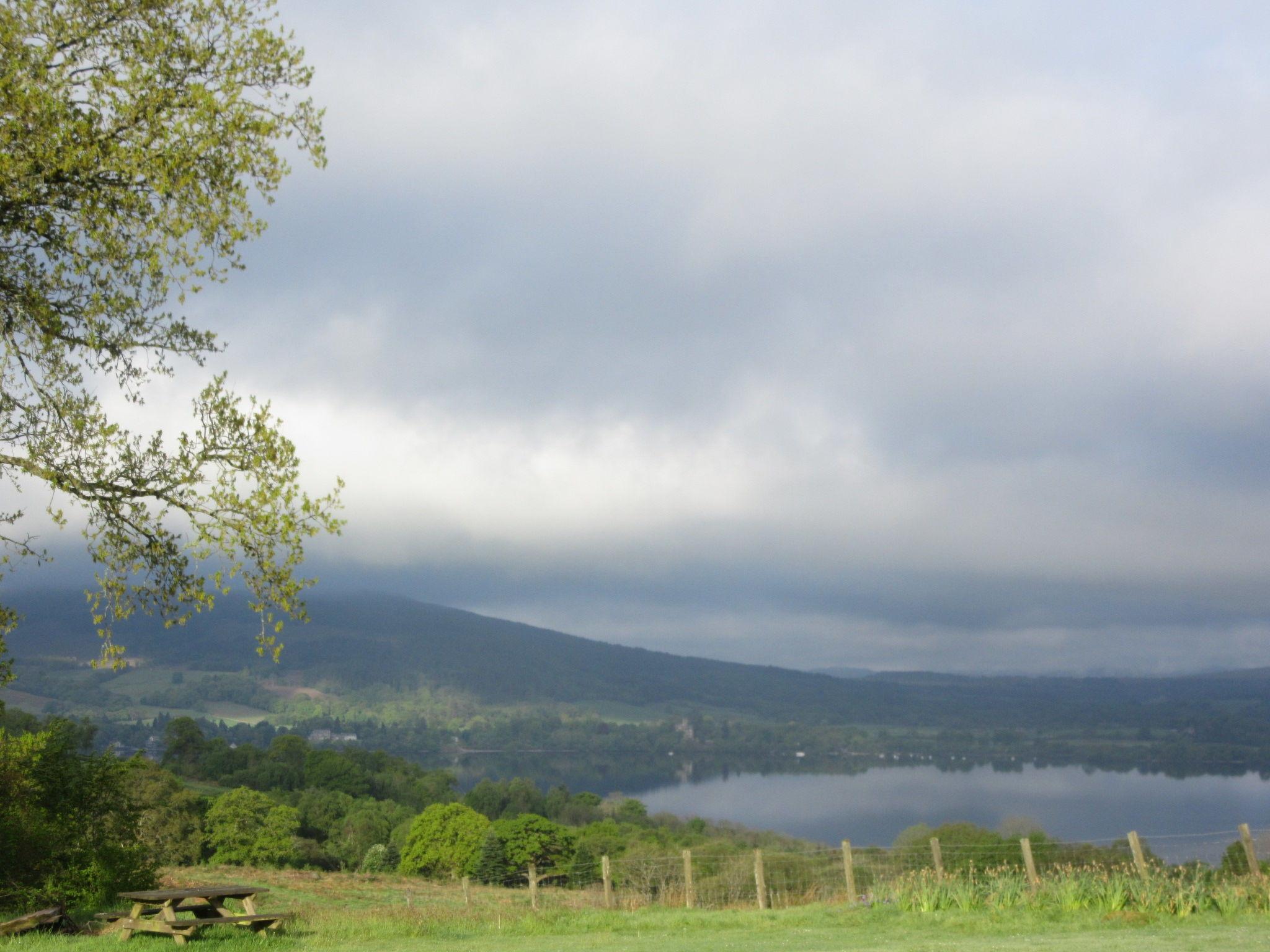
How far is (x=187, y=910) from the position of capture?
45.2 feet

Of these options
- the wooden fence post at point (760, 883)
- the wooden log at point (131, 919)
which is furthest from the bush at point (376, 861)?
the wooden log at point (131, 919)

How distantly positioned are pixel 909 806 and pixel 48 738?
146742 mm

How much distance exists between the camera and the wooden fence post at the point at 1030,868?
622 inches

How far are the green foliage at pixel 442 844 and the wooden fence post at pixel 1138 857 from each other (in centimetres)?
5361

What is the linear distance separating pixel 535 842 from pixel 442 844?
6.61 metres

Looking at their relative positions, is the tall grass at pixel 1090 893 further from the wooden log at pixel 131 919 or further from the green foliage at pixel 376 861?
the green foliage at pixel 376 861

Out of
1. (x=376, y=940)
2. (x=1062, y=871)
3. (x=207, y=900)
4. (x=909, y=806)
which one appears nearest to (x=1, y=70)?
(x=207, y=900)

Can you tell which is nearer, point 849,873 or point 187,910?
point 187,910

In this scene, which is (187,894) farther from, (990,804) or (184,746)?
(990,804)

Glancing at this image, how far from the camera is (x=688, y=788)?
195 m

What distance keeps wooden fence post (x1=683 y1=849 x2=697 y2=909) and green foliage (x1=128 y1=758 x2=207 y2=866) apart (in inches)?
1287

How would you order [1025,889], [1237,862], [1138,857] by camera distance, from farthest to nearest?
[1237,862] < [1138,857] < [1025,889]

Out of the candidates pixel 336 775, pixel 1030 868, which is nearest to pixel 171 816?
pixel 336 775

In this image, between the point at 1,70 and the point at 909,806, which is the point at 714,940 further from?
the point at 909,806
